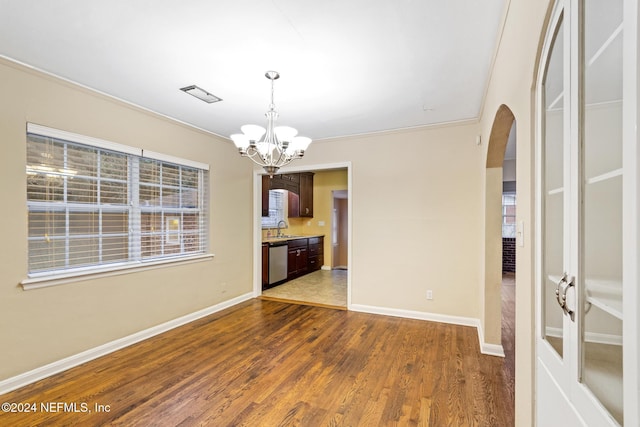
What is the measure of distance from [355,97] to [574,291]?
2.53 meters

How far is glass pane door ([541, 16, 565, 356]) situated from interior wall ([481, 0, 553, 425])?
4.4 inches

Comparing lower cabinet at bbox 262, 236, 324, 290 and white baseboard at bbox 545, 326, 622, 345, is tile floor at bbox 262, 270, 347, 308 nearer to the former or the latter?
lower cabinet at bbox 262, 236, 324, 290

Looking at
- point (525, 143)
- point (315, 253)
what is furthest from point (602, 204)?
point (315, 253)

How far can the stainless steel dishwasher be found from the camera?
5496mm

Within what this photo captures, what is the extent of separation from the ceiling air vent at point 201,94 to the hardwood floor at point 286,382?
2.57 meters

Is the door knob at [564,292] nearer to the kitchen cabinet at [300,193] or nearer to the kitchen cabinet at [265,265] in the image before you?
the kitchen cabinet at [265,265]

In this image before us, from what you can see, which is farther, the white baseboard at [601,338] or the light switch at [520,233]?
the light switch at [520,233]

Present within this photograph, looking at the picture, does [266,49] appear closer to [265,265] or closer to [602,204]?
[602,204]

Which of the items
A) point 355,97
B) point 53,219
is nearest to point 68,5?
point 53,219

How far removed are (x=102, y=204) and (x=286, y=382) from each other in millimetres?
2478

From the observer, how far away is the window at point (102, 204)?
99.8 inches

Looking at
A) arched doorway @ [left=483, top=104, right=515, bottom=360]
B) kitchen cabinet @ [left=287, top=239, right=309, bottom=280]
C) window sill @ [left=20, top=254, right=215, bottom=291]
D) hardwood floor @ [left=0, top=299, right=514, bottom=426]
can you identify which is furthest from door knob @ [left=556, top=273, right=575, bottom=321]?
kitchen cabinet @ [left=287, top=239, right=309, bottom=280]

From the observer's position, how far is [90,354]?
2.78 m

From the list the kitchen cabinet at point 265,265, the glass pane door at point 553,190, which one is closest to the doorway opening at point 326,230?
the kitchen cabinet at point 265,265
